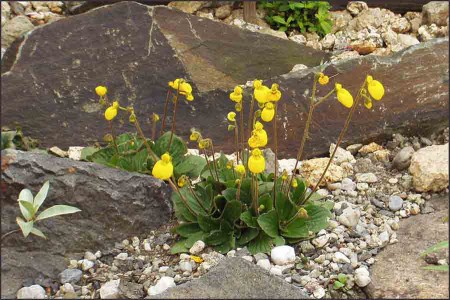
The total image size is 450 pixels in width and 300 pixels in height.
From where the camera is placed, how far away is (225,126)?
12.2ft

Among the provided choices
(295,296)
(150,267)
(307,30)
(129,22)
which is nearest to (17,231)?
(150,267)

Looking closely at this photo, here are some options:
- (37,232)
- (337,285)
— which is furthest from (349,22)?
(37,232)

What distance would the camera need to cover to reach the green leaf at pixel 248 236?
9.30ft

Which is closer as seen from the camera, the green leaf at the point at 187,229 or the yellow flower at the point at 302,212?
the yellow flower at the point at 302,212

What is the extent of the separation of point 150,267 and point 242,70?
1.60 metres

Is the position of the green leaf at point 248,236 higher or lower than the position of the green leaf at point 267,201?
lower

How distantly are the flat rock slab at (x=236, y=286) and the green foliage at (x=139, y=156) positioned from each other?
0.91 m

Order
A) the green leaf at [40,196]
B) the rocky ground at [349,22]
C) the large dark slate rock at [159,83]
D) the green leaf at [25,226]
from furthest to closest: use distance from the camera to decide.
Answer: the rocky ground at [349,22] < the large dark slate rock at [159,83] < the green leaf at [40,196] < the green leaf at [25,226]

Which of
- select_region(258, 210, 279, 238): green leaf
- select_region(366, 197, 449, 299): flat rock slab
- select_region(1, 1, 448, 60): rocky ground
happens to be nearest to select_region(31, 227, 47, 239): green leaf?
select_region(258, 210, 279, 238): green leaf

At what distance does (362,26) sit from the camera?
4.79 metres

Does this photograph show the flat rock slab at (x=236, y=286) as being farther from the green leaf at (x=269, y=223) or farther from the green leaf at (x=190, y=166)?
the green leaf at (x=190, y=166)

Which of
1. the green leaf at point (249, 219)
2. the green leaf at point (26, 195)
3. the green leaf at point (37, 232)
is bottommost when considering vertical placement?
the green leaf at point (249, 219)

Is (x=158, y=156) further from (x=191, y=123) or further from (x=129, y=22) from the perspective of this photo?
(x=129, y=22)

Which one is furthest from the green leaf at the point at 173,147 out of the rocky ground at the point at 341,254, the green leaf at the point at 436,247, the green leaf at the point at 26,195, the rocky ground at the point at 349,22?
the rocky ground at the point at 349,22
